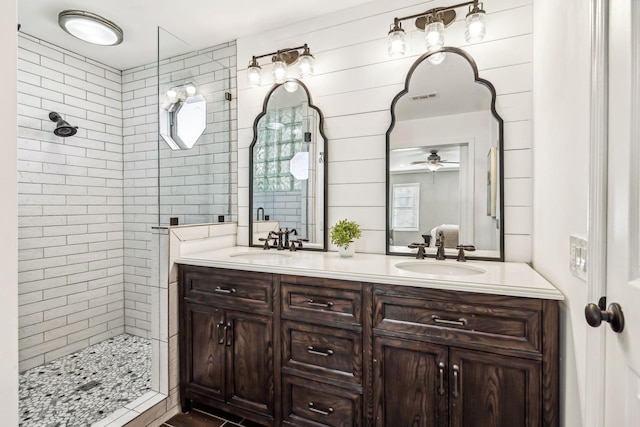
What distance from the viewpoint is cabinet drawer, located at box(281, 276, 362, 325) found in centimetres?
153

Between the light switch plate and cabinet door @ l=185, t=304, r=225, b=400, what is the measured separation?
1.69m

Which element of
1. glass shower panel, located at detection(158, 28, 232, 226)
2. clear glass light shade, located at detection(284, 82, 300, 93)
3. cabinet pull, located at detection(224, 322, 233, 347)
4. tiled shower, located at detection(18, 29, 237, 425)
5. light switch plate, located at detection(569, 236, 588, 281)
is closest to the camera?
light switch plate, located at detection(569, 236, 588, 281)

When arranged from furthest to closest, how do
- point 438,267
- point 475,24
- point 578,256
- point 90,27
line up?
point 90,27 < point 438,267 < point 475,24 < point 578,256

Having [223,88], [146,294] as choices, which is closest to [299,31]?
[223,88]

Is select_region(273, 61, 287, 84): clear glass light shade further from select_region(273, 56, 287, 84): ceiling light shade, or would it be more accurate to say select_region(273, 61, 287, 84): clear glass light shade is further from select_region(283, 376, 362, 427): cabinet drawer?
select_region(283, 376, 362, 427): cabinet drawer

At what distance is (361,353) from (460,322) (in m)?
0.48

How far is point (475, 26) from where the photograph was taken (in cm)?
174

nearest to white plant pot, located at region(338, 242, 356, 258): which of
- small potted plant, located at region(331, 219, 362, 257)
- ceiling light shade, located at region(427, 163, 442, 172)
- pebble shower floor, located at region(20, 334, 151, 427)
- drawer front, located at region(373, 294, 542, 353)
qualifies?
small potted plant, located at region(331, 219, 362, 257)

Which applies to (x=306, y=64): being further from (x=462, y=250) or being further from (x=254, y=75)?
(x=462, y=250)

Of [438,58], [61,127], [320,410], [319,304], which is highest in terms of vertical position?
[438,58]

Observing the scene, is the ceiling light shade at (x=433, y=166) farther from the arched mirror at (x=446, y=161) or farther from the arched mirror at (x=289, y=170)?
the arched mirror at (x=289, y=170)

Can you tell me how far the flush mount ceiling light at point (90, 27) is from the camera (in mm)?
2227

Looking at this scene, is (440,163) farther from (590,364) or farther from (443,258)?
(590,364)

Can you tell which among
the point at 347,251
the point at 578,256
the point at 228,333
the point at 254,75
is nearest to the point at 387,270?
the point at 347,251
